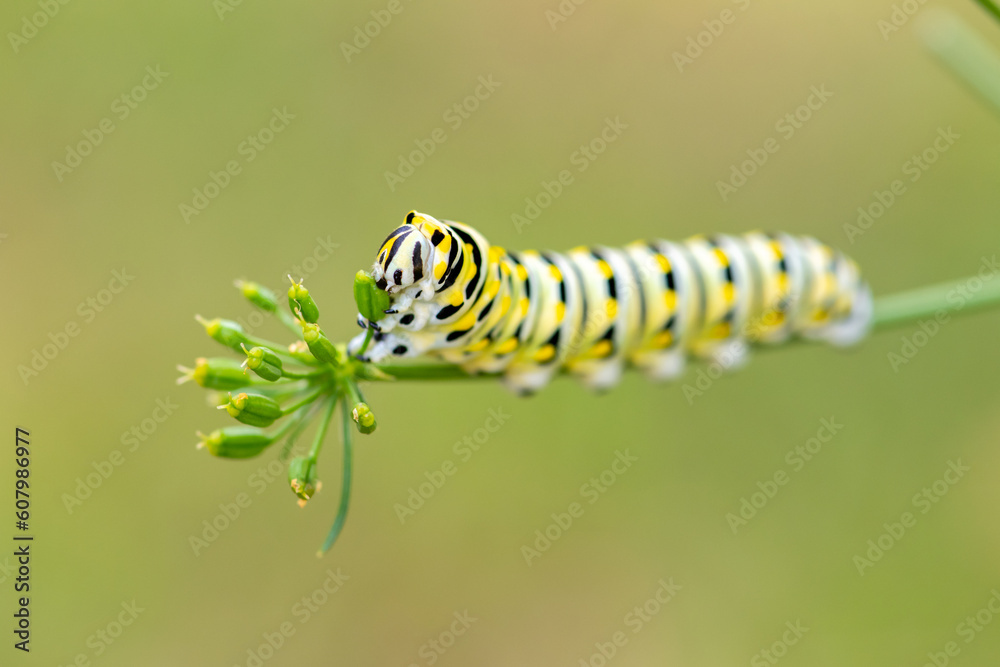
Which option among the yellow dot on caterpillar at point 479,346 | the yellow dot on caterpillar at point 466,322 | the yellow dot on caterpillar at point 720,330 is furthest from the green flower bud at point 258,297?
the yellow dot on caterpillar at point 720,330

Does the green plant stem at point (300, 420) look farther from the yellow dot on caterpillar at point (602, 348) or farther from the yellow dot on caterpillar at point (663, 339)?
the yellow dot on caterpillar at point (663, 339)

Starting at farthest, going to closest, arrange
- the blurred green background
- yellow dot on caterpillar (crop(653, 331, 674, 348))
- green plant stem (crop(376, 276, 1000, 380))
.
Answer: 1. the blurred green background
2. yellow dot on caterpillar (crop(653, 331, 674, 348))
3. green plant stem (crop(376, 276, 1000, 380))

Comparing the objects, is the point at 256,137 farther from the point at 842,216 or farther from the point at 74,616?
the point at 842,216

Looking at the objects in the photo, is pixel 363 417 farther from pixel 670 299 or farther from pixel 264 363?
pixel 670 299

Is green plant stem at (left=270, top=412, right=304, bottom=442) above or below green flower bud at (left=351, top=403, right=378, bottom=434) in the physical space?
below

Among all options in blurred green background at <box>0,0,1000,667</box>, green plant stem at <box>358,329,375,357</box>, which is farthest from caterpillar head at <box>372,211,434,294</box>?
blurred green background at <box>0,0,1000,667</box>

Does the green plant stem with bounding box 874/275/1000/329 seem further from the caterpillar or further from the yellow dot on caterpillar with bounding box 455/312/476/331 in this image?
the yellow dot on caterpillar with bounding box 455/312/476/331
